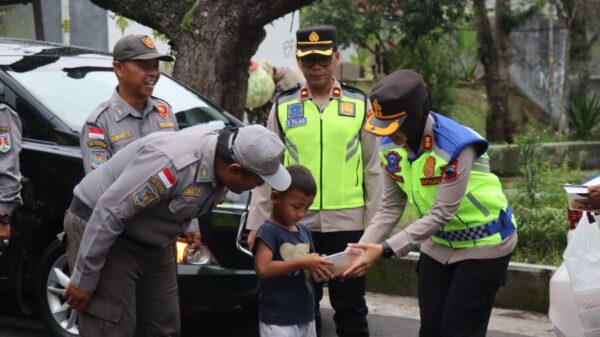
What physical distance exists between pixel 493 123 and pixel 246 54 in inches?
286

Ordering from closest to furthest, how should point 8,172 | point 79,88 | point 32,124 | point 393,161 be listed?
point 393,161, point 8,172, point 32,124, point 79,88

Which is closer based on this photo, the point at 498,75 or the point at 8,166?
the point at 8,166

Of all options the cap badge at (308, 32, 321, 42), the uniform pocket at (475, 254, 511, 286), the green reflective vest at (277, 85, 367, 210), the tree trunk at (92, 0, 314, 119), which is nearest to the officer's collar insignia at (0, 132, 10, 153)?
the green reflective vest at (277, 85, 367, 210)

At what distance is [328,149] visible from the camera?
5848 mm

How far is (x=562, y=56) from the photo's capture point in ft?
59.2

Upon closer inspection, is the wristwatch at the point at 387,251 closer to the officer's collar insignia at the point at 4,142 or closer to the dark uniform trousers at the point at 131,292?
the dark uniform trousers at the point at 131,292

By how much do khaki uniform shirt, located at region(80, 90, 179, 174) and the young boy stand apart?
989 millimetres

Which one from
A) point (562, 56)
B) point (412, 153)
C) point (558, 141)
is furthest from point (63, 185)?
point (562, 56)

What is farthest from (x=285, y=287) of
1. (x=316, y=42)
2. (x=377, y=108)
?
(x=316, y=42)

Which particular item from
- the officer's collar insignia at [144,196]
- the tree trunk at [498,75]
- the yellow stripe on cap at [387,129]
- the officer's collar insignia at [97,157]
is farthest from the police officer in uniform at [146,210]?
the tree trunk at [498,75]

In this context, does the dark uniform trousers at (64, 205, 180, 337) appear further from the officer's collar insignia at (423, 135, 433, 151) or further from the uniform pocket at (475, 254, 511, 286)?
the uniform pocket at (475, 254, 511, 286)

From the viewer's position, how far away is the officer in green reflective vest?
4695 millimetres

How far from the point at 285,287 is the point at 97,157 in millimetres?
1210

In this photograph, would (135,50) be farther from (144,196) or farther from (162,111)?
(144,196)
